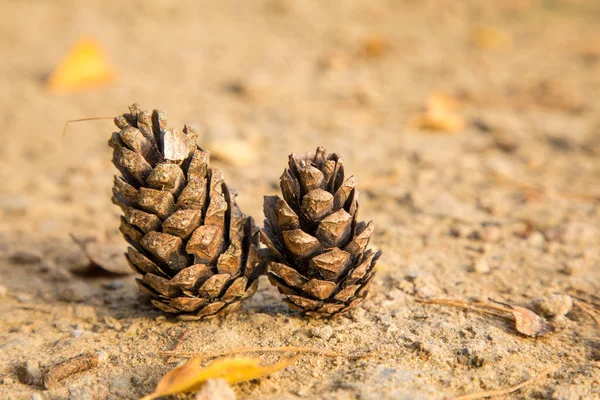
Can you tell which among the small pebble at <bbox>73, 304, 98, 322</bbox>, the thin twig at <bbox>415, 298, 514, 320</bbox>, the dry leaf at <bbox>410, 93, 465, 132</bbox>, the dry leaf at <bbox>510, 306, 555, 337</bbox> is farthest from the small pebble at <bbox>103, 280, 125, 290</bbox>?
the dry leaf at <bbox>410, 93, 465, 132</bbox>

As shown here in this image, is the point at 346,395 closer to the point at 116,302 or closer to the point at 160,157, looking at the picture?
the point at 160,157

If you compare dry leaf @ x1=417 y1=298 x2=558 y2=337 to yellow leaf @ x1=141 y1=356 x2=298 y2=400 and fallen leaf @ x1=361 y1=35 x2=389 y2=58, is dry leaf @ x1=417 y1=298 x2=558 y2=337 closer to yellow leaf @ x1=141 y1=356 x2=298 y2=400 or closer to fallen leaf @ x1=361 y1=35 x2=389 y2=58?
yellow leaf @ x1=141 y1=356 x2=298 y2=400

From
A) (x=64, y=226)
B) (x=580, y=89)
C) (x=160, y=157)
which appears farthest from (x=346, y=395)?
(x=580, y=89)

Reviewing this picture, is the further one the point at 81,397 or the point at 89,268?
the point at 89,268

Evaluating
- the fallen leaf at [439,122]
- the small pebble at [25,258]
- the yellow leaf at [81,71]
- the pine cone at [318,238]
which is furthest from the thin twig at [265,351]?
the yellow leaf at [81,71]

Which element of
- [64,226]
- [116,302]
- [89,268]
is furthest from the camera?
[64,226]

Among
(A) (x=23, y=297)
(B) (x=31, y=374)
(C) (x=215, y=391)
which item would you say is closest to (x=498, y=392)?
(C) (x=215, y=391)
